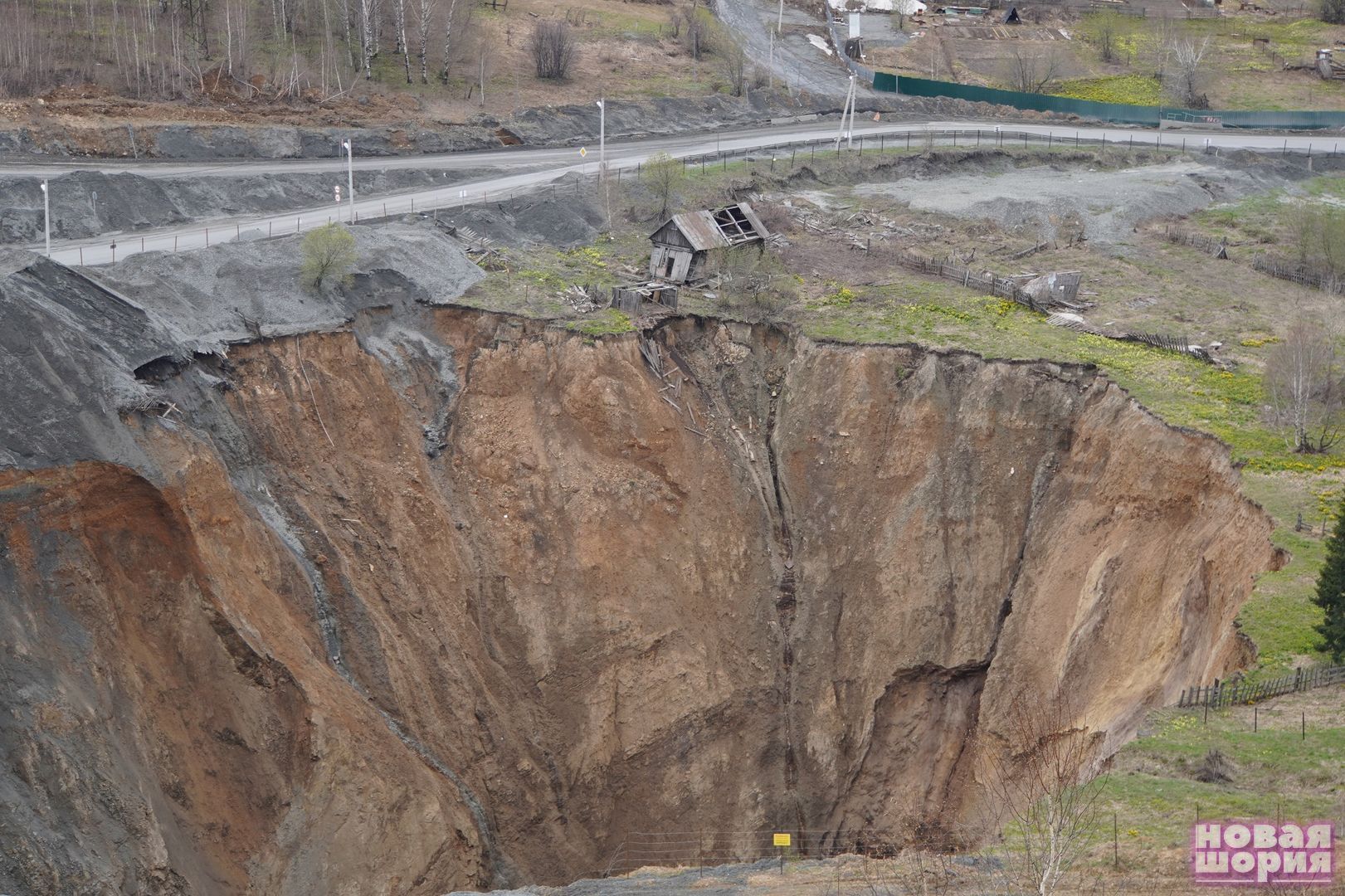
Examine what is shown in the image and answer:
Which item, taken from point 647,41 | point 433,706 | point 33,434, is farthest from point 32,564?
point 647,41

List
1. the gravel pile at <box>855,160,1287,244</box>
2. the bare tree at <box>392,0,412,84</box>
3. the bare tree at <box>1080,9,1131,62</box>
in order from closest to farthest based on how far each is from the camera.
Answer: the gravel pile at <box>855,160,1287,244</box>, the bare tree at <box>392,0,412,84</box>, the bare tree at <box>1080,9,1131,62</box>

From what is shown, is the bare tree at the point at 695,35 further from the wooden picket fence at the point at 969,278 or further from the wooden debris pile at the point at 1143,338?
the wooden debris pile at the point at 1143,338

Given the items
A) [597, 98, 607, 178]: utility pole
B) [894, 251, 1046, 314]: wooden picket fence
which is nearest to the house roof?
[894, 251, 1046, 314]: wooden picket fence

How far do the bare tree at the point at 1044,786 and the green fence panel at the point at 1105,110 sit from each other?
1686 inches

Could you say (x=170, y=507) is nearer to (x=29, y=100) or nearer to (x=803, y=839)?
(x=803, y=839)

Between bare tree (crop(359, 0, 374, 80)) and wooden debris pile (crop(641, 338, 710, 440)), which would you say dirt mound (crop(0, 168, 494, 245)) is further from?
wooden debris pile (crop(641, 338, 710, 440))

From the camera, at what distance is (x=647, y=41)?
70750mm

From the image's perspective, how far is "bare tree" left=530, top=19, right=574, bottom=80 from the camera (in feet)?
212

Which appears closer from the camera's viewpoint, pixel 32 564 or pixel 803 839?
pixel 32 564

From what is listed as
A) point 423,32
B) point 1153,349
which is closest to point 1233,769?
point 1153,349

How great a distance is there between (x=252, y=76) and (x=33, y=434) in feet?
99.3

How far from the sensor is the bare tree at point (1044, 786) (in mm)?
21219

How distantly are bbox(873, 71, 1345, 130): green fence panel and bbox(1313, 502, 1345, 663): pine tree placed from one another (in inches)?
1830

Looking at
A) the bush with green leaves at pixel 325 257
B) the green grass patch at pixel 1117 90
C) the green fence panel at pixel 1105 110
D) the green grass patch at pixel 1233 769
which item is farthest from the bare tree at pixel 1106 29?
the green grass patch at pixel 1233 769
